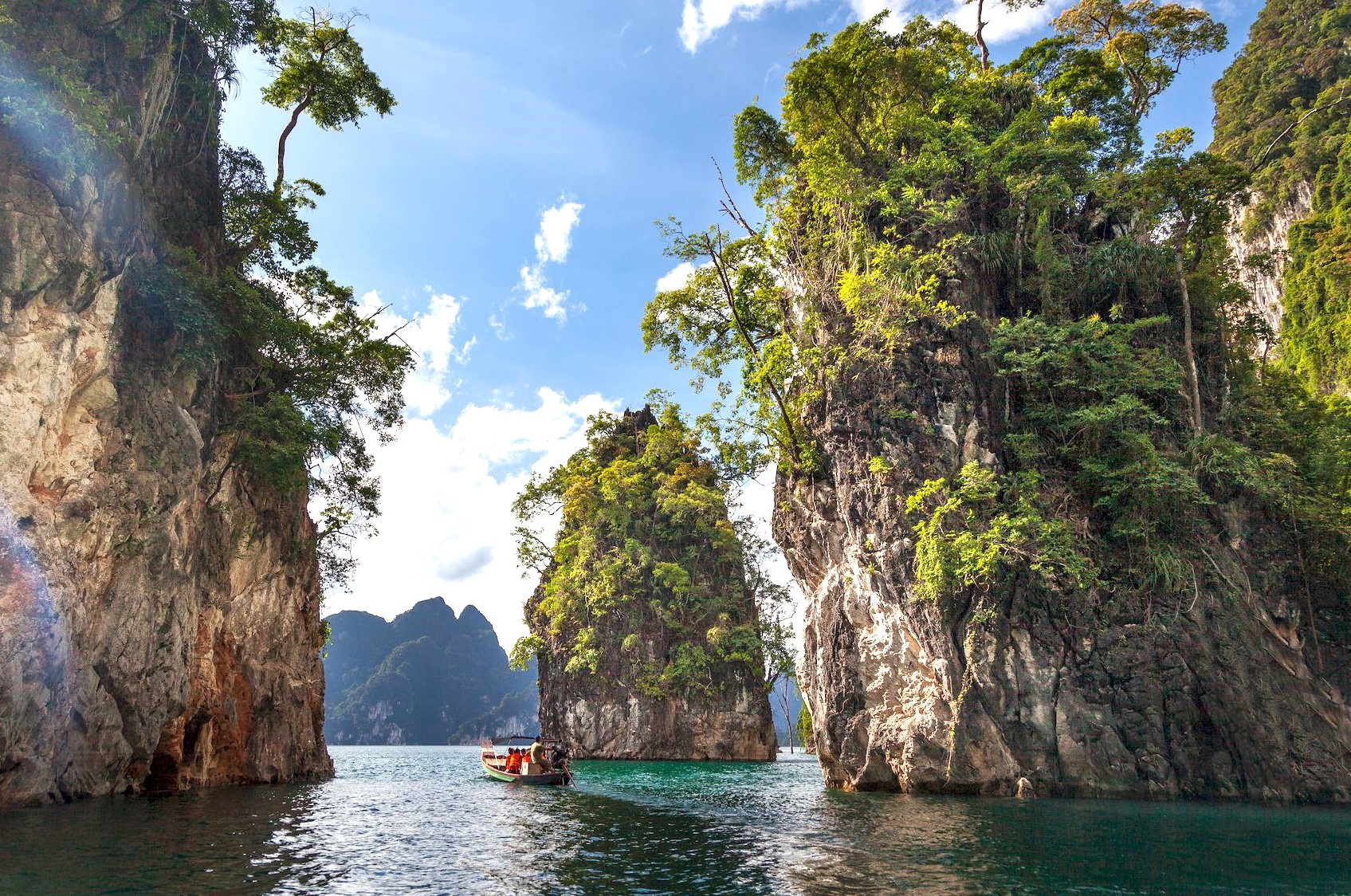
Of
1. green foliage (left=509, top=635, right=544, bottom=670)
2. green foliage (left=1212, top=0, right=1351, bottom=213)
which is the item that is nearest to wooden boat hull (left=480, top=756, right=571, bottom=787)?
green foliage (left=509, top=635, right=544, bottom=670)

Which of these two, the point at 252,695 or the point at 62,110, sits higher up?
the point at 62,110

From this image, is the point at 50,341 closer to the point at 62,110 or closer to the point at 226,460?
the point at 62,110

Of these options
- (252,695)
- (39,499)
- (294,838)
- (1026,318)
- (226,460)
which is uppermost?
(1026,318)

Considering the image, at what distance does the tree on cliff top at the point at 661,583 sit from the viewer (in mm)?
46562

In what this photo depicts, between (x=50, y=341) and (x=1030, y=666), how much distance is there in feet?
83.8

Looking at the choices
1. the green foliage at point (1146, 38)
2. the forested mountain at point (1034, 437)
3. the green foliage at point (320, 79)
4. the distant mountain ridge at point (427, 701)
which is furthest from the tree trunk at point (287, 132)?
the distant mountain ridge at point (427, 701)

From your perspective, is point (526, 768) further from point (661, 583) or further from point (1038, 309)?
point (1038, 309)

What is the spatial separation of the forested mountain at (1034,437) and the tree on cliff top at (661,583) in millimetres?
19031

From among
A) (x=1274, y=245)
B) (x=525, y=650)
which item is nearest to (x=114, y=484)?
(x=525, y=650)

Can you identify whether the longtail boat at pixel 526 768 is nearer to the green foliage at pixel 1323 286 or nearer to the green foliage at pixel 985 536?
the green foliage at pixel 985 536

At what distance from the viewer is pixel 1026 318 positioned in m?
22.9

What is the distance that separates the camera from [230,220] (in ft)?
81.3

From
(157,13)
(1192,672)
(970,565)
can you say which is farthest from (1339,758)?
(157,13)

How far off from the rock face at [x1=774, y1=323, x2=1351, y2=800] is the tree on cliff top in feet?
77.8
